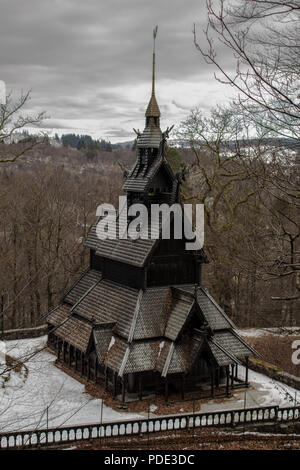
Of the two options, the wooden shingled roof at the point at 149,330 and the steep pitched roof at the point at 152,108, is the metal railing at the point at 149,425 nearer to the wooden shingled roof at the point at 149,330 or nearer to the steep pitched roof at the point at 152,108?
the wooden shingled roof at the point at 149,330

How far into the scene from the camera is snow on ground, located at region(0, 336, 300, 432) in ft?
58.0

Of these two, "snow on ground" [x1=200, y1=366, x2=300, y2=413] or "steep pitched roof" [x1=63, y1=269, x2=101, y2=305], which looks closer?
"snow on ground" [x1=200, y1=366, x2=300, y2=413]

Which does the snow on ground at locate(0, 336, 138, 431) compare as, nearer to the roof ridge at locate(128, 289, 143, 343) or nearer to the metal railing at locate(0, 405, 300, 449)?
the metal railing at locate(0, 405, 300, 449)

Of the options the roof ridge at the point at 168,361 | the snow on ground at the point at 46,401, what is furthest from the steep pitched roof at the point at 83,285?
the roof ridge at the point at 168,361

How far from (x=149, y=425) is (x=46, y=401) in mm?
4441

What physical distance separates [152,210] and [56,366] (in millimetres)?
8615

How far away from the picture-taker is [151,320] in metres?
20.7

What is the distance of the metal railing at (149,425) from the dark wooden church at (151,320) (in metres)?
1.94

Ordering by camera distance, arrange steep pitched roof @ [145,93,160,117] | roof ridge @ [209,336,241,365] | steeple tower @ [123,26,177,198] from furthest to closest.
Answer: steep pitched roof @ [145,93,160,117], steeple tower @ [123,26,177,198], roof ridge @ [209,336,241,365]

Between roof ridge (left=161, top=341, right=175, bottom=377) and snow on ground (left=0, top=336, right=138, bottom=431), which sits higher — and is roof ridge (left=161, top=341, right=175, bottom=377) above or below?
above

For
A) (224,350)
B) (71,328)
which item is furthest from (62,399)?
(224,350)

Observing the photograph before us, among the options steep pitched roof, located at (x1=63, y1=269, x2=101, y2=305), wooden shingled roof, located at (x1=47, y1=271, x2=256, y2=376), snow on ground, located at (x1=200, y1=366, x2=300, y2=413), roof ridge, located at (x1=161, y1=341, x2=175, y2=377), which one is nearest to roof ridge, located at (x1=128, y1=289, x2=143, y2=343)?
wooden shingled roof, located at (x1=47, y1=271, x2=256, y2=376)

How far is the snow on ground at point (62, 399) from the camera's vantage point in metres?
17.7

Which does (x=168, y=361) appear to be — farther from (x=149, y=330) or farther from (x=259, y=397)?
(x=259, y=397)
